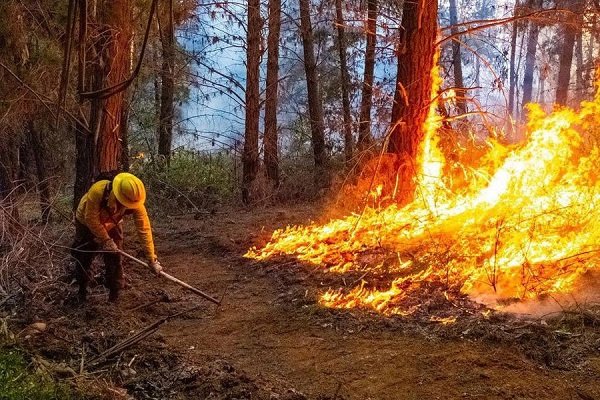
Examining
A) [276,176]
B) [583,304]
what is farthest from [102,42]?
[276,176]

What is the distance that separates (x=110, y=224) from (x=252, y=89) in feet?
22.6

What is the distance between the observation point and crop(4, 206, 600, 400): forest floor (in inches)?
156

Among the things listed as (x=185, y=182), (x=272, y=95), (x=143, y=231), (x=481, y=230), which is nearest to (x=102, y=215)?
(x=143, y=231)

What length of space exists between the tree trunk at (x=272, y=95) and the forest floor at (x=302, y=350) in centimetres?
691

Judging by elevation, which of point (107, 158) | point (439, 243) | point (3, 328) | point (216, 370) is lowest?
point (216, 370)

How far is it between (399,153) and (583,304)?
4.06 m

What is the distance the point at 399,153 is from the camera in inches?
332

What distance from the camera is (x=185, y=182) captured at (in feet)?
44.1

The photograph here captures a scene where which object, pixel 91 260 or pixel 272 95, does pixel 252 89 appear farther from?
pixel 91 260

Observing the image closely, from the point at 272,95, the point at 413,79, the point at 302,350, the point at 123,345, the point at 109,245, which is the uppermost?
the point at 272,95

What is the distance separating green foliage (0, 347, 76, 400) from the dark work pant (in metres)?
2.39

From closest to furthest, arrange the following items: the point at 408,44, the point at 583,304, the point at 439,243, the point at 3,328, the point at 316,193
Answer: the point at 3,328
the point at 583,304
the point at 439,243
the point at 408,44
the point at 316,193

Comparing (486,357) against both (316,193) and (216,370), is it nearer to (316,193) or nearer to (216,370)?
(216,370)

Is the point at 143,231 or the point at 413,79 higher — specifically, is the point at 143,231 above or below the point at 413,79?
below
